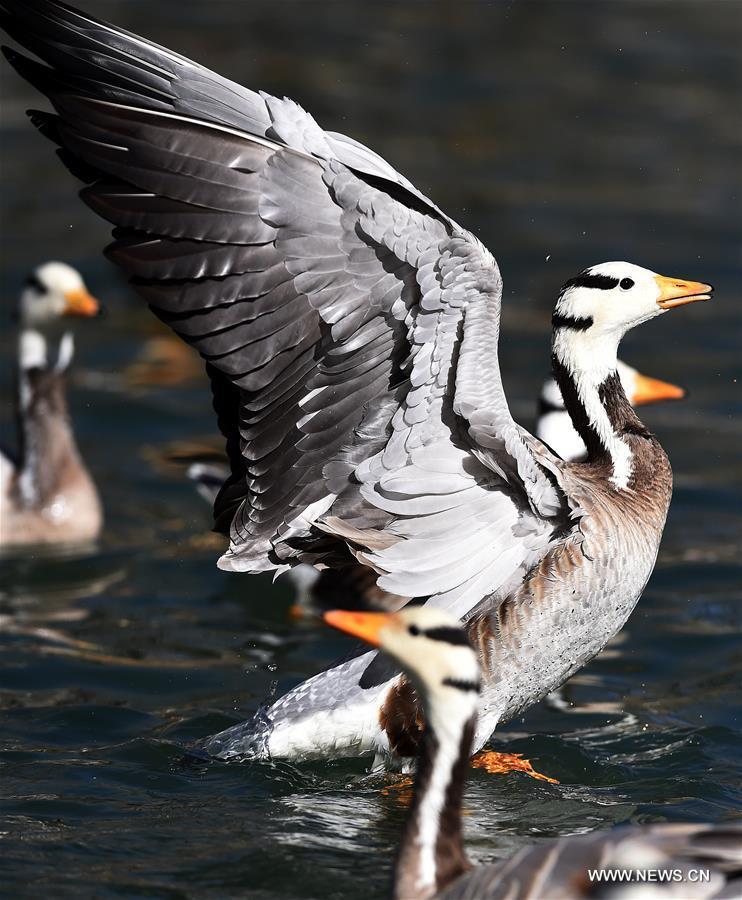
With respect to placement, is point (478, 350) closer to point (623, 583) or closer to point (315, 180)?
point (315, 180)

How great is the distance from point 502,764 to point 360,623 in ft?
7.02

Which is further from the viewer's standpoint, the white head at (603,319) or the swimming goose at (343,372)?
the white head at (603,319)

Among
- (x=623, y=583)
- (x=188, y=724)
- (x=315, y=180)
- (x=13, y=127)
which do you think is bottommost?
(x=188, y=724)

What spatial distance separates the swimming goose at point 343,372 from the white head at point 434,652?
120 centimetres

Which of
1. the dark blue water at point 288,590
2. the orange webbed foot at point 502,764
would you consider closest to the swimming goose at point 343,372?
the orange webbed foot at point 502,764

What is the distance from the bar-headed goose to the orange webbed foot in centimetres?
247

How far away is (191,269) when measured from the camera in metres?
5.72

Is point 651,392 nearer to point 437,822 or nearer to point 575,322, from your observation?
point 575,322

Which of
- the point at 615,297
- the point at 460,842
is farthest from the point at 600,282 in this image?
the point at 460,842

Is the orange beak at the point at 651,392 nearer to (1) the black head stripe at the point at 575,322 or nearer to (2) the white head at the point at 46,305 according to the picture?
(1) the black head stripe at the point at 575,322

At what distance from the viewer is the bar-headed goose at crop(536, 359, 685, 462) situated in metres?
8.95

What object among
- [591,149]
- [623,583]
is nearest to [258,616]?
[623,583]

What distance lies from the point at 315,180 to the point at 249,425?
1003 mm

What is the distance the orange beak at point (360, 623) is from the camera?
15.5ft
